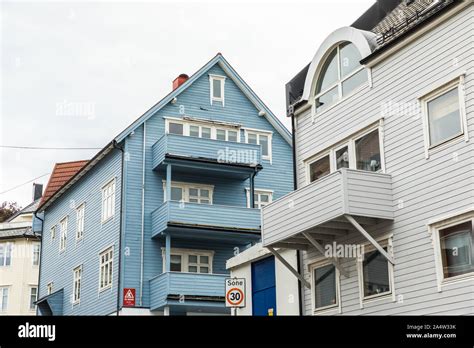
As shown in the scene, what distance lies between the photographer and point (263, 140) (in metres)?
37.0

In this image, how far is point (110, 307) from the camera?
107 feet

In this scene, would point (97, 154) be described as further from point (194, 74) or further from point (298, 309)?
point (298, 309)

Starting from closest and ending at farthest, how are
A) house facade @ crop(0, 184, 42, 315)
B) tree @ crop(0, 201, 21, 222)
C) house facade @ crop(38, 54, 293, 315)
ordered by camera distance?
house facade @ crop(38, 54, 293, 315) → house facade @ crop(0, 184, 42, 315) → tree @ crop(0, 201, 21, 222)

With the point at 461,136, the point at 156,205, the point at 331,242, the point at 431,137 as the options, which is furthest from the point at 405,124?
the point at 156,205

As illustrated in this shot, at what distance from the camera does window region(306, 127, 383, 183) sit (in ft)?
62.9

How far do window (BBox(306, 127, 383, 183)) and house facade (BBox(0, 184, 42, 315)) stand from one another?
36949 mm

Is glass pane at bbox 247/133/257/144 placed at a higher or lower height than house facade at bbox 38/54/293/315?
higher

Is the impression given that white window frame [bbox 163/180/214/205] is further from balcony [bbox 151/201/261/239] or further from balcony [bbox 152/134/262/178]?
balcony [bbox 151/201/261/239]

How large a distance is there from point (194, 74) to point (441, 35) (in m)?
19.6

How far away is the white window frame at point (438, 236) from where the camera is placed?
1559 cm

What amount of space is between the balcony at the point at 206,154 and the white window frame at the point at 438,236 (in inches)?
676

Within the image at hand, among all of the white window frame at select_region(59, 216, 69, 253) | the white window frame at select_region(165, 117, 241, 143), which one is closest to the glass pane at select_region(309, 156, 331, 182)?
the white window frame at select_region(165, 117, 241, 143)

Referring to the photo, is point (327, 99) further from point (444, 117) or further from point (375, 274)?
point (375, 274)

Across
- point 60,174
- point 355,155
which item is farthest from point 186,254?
point 60,174
